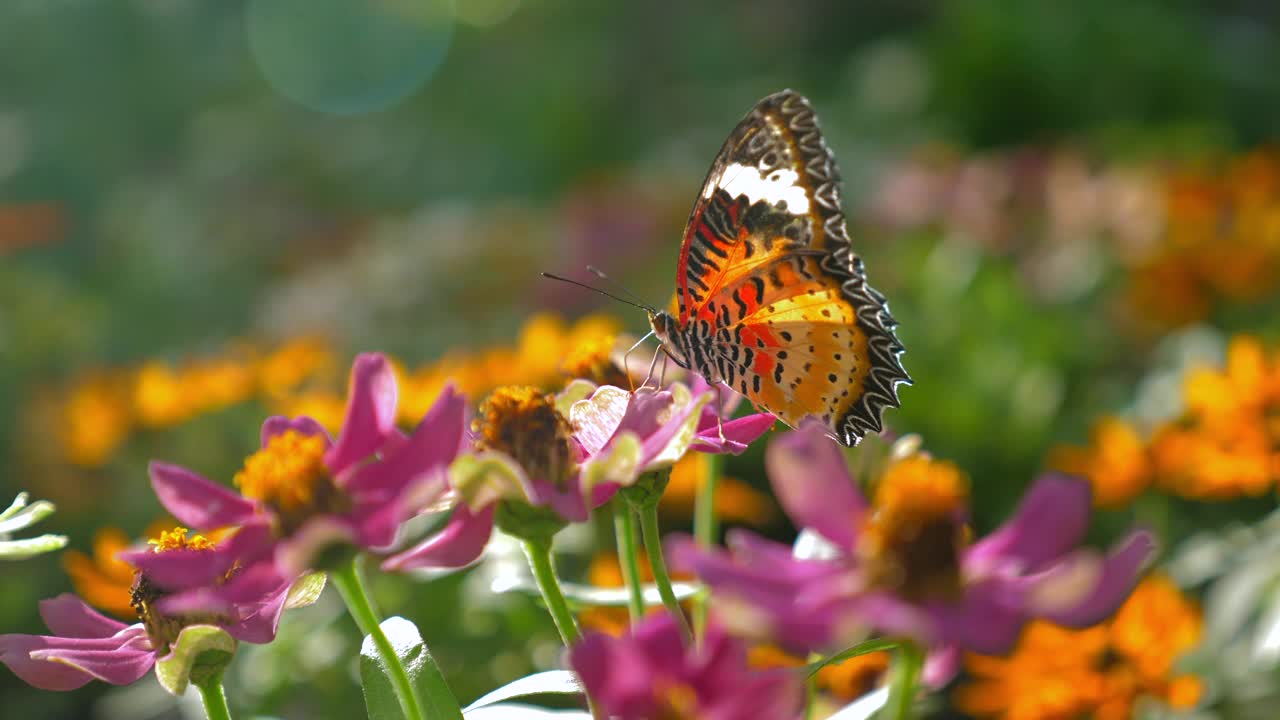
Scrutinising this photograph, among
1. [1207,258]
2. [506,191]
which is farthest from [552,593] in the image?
[506,191]

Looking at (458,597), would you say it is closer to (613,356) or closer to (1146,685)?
(613,356)

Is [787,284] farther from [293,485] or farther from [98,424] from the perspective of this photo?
[98,424]

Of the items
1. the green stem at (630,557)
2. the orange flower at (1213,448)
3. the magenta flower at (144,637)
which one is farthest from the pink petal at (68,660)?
the orange flower at (1213,448)

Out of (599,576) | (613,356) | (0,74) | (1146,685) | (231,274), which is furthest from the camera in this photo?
(0,74)

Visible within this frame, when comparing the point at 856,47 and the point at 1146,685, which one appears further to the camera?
the point at 856,47

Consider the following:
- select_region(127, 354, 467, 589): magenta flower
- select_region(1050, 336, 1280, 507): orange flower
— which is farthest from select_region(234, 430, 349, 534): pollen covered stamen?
select_region(1050, 336, 1280, 507): orange flower

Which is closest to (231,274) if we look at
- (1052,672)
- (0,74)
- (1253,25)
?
(0,74)
